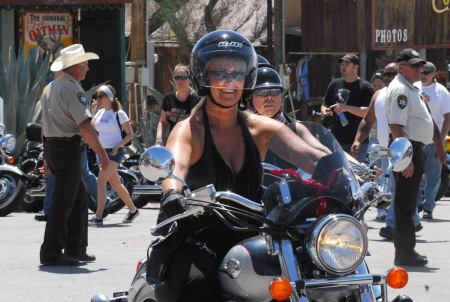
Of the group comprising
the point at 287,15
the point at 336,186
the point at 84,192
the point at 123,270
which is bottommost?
the point at 123,270

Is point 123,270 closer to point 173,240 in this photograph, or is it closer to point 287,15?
point 173,240

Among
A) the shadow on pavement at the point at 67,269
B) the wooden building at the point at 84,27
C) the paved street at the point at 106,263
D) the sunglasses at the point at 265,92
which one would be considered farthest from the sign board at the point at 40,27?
the sunglasses at the point at 265,92

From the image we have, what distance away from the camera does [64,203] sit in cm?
898

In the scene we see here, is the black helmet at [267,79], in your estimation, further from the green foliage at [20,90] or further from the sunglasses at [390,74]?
the green foliage at [20,90]

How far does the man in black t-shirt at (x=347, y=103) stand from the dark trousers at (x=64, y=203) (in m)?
4.27

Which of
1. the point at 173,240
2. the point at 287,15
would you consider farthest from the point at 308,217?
the point at 287,15

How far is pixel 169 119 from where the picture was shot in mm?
11711

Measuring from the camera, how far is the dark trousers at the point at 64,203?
898 cm

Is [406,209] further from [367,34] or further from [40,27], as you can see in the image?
[367,34]

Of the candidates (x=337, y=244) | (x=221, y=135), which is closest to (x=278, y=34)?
(x=221, y=135)

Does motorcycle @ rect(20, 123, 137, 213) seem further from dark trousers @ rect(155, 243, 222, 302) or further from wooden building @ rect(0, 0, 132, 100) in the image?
dark trousers @ rect(155, 243, 222, 302)

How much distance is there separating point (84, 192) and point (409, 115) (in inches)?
117

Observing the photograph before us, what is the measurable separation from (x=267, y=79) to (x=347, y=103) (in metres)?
5.17

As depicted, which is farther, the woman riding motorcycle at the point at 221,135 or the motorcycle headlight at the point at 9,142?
the motorcycle headlight at the point at 9,142
